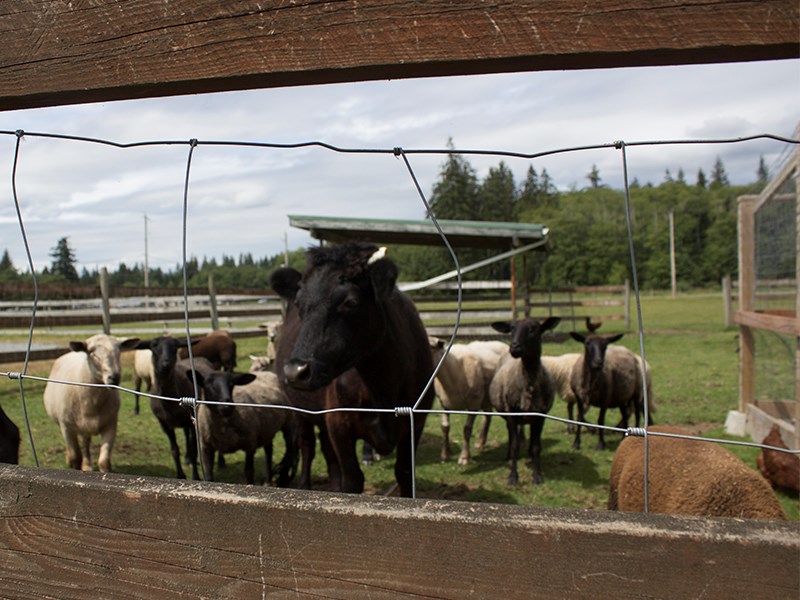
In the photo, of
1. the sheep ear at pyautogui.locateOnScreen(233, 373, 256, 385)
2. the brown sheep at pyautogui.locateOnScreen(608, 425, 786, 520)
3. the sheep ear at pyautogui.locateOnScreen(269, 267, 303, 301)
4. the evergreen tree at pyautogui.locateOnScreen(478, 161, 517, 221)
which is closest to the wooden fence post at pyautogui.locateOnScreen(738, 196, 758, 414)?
the brown sheep at pyautogui.locateOnScreen(608, 425, 786, 520)

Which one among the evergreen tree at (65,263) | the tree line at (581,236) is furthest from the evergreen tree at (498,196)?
the evergreen tree at (65,263)

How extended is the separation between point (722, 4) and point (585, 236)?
55.1 meters

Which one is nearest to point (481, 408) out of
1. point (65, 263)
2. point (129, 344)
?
point (129, 344)

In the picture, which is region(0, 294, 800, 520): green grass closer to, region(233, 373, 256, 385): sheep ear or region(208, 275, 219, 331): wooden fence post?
A: region(233, 373, 256, 385): sheep ear

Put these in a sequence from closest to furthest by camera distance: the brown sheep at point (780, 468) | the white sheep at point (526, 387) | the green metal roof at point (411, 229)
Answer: the brown sheep at point (780, 468) → the white sheep at point (526, 387) → the green metal roof at point (411, 229)

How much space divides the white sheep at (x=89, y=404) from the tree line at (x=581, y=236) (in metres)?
25.8

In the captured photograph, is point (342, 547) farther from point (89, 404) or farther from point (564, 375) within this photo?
point (564, 375)

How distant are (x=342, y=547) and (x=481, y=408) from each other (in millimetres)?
7595

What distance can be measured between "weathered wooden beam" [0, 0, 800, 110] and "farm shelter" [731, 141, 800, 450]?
5164 mm

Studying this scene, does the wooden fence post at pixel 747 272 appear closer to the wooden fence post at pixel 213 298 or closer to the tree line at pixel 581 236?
the wooden fence post at pixel 213 298

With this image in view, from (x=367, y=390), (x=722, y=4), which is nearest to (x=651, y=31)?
(x=722, y=4)

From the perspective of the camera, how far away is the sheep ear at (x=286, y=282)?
4.05 meters

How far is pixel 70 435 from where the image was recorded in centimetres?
622

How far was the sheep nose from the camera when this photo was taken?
121 inches
